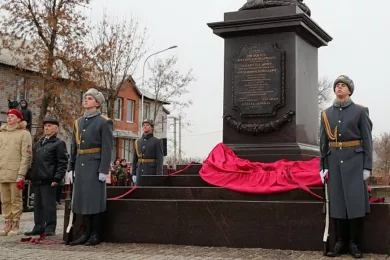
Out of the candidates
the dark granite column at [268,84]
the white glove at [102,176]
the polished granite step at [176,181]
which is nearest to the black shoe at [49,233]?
the polished granite step at [176,181]

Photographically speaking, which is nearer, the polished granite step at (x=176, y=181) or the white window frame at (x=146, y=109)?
the polished granite step at (x=176, y=181)

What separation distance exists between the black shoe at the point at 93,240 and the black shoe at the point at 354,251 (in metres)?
3.19

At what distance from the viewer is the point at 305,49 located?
916 cm

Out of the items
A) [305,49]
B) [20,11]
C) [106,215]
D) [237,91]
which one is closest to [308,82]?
[305,49]

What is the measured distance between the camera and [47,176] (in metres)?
8.63

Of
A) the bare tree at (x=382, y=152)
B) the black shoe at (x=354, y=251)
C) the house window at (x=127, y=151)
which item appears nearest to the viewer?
the black shoe at (x=354, y=251)

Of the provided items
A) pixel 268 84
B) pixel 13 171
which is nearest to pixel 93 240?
pixel 13 171

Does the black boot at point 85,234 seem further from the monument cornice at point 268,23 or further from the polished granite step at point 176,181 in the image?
the monument cornice at point 268,23

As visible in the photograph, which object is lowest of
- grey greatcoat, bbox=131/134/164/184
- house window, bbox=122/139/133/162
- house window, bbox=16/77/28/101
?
grey greatcoat, bbox=131/134/164/184

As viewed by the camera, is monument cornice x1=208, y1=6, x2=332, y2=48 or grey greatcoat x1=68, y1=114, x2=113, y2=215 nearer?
grey greatcoat x1=68, y1=114, x2=113, y2=215

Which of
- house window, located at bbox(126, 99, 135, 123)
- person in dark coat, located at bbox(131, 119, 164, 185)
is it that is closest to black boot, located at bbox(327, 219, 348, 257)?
person in dark coat, located at bbox(131, 119, 164, 185)

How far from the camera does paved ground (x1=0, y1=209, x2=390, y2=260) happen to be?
20.4 ft

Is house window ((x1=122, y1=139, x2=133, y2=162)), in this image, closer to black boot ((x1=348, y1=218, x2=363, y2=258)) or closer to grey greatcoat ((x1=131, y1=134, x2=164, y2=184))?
grey greatcoat ((x1=131, y1=134, x2=164, y2=184))

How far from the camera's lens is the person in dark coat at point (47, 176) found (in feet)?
28.3
